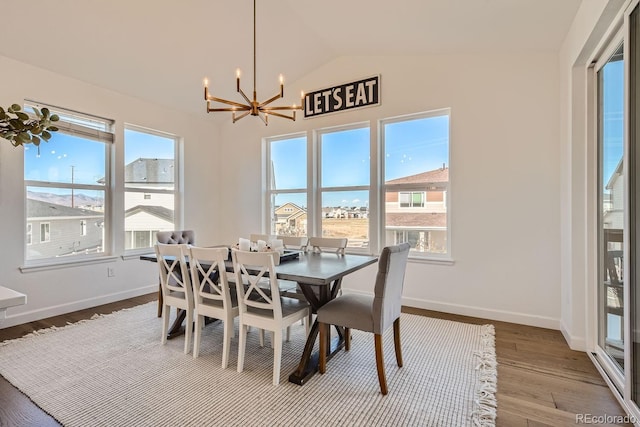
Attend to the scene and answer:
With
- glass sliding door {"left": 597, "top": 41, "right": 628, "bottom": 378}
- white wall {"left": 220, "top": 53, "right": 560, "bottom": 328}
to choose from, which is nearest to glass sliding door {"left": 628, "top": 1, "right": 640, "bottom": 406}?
glass sliding door {"left": 597, "top": 41, "right": 628, "bottom": 378}

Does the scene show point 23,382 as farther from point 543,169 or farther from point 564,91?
point 564,91

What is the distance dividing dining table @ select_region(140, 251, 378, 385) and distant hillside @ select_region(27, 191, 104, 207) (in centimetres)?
169

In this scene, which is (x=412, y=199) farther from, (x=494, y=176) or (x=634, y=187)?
(x=634, y=187)

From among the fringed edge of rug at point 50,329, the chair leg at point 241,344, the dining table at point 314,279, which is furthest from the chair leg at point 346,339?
the fringed edge of rug at point 50,329

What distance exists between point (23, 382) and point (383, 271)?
254cm

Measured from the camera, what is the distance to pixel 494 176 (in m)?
3.41

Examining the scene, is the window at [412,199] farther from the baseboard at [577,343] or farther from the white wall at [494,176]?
the baseboard at [577,343]

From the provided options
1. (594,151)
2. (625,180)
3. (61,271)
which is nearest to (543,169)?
(594,151)

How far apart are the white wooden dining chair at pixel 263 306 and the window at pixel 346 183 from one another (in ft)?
6.83

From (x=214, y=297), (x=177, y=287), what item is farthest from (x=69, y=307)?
(x=214, y=297)

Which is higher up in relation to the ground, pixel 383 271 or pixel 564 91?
pixel 564 91

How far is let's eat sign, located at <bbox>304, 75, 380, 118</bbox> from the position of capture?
409cm

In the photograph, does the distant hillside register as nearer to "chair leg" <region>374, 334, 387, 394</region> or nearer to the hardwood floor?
the hardwood floor

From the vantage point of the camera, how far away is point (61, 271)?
362cm
